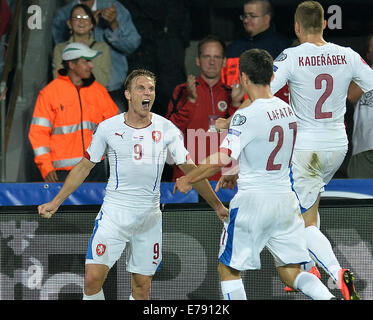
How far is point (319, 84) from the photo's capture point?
6.54m

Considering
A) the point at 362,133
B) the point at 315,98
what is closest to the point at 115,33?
the point at 362,133

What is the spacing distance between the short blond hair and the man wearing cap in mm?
2428

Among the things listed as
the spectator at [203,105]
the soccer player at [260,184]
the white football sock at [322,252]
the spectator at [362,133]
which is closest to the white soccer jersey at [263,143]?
the soccer player at [260,184]

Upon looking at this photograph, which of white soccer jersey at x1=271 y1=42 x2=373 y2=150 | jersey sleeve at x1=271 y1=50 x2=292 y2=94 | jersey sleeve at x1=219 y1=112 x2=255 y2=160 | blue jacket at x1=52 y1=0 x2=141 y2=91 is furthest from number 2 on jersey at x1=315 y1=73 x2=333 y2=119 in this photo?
blue jacket at x1=52 y1=0 x2=141 y2=91

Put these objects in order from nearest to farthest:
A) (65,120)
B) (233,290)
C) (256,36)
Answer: (233,290), (65,120), (256,36)

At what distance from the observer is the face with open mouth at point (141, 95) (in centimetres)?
661

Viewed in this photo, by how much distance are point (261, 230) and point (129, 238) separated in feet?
3.97

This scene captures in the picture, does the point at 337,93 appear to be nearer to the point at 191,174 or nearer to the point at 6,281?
the point at 191,174

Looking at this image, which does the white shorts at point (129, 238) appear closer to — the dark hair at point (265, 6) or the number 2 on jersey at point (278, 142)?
the number 2 on jersey at point (278, 142)

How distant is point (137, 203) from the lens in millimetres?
6633

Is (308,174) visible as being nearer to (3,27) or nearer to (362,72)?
(362,72)

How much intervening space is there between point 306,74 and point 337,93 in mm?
292

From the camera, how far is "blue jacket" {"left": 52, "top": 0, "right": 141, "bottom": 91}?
29.3ft
